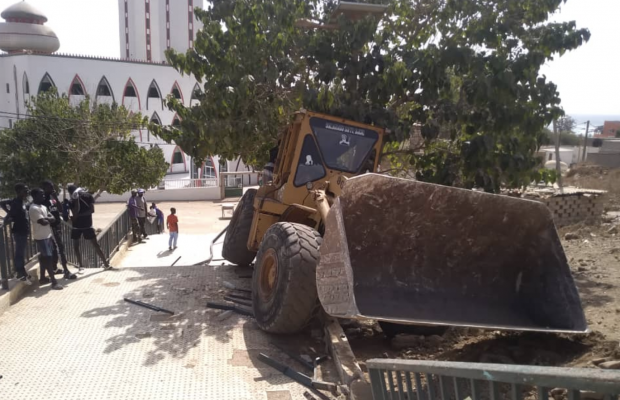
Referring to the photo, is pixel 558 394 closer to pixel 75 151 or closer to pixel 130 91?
pixel 75 151

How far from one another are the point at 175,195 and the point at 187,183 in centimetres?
161

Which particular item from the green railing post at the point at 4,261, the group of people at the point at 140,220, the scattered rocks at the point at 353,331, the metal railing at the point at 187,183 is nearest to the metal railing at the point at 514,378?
the scattered rocks at the point at 353,331

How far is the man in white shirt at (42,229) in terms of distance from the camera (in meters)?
6.91

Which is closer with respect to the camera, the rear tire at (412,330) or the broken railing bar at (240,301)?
the rear tire at (412,330)

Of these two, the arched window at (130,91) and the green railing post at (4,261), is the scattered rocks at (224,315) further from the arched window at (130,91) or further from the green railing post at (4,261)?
the arched window at (130,91)

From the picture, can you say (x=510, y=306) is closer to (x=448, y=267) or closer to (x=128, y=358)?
(x=448, y=267)

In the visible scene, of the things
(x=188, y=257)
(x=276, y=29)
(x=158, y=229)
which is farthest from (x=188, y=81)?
(x=276, y=29)

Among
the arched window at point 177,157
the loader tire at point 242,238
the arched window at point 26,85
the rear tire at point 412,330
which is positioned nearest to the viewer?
the rear tire at point 412,330

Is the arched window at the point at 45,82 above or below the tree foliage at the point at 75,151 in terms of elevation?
above

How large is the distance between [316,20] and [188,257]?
6.41 meters

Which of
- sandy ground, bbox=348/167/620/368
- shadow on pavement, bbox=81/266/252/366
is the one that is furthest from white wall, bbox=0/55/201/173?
sandy ground, bbox=348/167/620/368

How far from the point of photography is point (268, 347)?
17.7 feet

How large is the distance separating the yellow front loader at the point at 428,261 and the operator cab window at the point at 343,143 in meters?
1.38

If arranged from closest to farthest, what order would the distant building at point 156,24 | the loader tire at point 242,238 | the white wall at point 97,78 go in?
the loader tire at point 242,238, the white wall at point 97,78, the distant building at point 156,24
